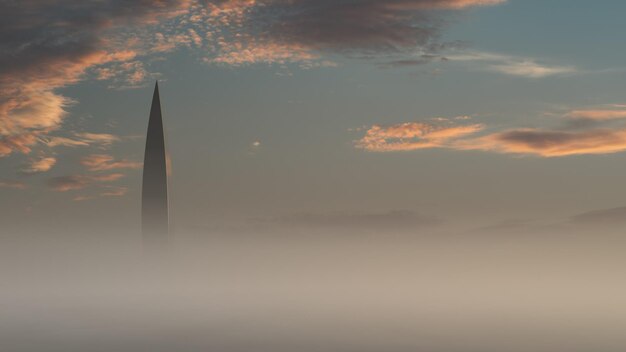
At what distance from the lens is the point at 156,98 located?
19025 centimetres

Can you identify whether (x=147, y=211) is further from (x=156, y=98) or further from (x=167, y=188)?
(x=156, y=98)

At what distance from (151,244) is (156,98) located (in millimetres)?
35361

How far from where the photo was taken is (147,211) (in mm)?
196125

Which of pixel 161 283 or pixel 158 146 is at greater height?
pixel 158 146

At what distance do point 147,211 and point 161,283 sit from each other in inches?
745

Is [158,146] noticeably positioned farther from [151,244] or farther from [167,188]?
[151,244]

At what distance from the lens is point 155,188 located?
195 m

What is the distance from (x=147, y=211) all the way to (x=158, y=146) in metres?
16.2

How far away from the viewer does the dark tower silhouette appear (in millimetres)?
193837

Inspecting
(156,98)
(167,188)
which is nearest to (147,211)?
(167,188)

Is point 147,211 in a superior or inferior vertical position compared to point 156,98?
inferior

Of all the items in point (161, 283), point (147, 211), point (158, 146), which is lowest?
point (161, 283)

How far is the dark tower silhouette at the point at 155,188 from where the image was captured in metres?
194

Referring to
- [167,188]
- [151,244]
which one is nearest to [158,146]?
[167,188]
